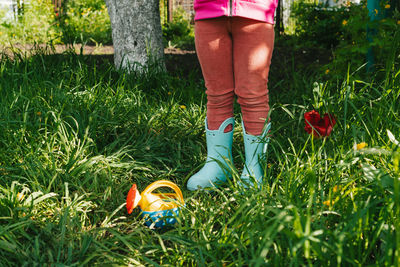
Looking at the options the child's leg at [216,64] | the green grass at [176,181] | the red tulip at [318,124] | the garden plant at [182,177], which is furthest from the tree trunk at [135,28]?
the red tulip at [318,124]

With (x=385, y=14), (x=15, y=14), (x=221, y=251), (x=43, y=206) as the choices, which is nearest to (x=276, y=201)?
(x=221, y=251)

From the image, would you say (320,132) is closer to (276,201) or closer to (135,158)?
(276,201)

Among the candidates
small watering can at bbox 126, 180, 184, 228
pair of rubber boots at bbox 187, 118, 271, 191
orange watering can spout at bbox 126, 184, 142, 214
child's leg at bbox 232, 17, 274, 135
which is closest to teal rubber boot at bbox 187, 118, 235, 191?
pair of rubber boots at bbox 187, 118, 271, 191

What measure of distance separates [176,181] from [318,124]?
0.78 meters

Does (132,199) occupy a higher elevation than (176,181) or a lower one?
higher

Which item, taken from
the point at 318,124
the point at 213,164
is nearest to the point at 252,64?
the point at 318,124

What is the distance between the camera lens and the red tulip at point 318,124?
5.89 ft

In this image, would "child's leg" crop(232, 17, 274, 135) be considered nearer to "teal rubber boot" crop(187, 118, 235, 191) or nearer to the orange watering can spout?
"teal rubber boot" crop(187, 118, 235, 191)

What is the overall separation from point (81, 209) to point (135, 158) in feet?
1.93

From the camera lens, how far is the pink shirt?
1.76 metres

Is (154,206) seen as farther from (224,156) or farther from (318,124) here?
(318,124)

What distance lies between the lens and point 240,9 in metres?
1.76

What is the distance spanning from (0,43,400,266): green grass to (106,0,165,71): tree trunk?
0.64 meters

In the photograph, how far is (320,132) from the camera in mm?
1802
